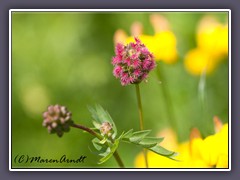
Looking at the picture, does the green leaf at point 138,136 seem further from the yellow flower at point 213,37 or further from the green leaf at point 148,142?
the yellow flower at point 213,37

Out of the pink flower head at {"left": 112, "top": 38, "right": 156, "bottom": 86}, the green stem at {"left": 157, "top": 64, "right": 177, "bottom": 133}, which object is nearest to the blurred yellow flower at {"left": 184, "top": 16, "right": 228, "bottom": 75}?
the green stem at {"left": 157, "top": 64, "right": 177, "bottom": 133}

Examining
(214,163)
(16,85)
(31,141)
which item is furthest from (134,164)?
(16,85)

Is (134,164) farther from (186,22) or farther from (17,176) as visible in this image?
(186,22)

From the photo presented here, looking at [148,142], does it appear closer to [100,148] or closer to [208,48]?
[100,148]

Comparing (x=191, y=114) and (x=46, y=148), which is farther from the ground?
(x=191, y=114)

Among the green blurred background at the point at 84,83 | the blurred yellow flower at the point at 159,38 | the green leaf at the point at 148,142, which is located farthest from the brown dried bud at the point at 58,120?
the blurred yellow flower at the point at 159,38

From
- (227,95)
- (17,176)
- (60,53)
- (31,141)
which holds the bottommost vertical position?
(17,176)
